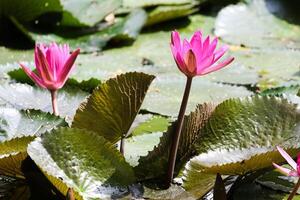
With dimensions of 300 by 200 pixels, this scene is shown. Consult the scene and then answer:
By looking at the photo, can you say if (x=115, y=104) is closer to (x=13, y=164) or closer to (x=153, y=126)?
(x=13, y=164)

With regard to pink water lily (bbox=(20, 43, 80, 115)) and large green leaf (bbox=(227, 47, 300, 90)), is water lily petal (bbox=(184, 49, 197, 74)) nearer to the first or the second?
pink water lily (bbox=(20, 43, 80, 115))

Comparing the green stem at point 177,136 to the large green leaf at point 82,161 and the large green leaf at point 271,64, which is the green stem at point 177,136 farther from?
the large green leaf at point 271,64

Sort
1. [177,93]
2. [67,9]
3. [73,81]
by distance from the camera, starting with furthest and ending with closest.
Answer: [67,9] < [177,93] < [73,81]

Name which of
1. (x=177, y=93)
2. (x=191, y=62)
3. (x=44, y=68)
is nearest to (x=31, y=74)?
(x=44, y=68)

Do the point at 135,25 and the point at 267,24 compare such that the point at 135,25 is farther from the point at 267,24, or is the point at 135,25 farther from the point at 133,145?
the point at 133,145

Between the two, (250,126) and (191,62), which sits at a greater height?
(191,62)

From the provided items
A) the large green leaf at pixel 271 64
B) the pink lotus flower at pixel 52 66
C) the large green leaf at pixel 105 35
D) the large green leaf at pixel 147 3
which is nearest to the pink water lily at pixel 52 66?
the pink lotus flower at pixel 52 66

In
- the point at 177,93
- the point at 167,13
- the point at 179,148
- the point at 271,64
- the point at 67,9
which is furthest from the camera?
the point at 167,13
